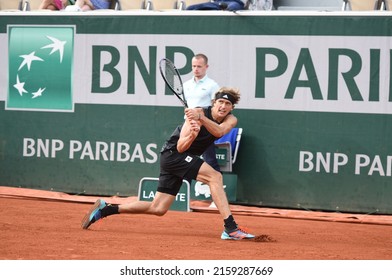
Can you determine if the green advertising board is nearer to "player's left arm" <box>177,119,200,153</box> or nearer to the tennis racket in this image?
the tennis racket

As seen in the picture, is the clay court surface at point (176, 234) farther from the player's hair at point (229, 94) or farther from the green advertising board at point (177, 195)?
the player's hair at point (229, 94)

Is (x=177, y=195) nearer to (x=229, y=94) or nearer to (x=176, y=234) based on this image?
(x=176, y=234)

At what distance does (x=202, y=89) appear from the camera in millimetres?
11117

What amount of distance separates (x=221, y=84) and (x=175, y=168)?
322 centimetres

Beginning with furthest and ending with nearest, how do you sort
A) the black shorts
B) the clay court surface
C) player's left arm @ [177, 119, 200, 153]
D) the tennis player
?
the black shorts
the tennis player
player's left arm @ [177, 119, 200, 153]
the clay court surface

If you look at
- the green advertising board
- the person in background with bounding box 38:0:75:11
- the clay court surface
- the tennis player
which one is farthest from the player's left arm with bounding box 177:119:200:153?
the person in background with bounding box 38:0:75:11

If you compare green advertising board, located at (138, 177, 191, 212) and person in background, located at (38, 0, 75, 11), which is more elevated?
person in background, located at (38, 0, 75, 11)

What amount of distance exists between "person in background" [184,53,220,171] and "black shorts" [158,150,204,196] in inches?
85.4

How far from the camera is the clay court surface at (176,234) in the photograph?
7672 millimetres

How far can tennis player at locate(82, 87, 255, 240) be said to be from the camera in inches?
336

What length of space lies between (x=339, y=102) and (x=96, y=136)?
331 cm

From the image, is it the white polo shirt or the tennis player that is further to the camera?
the white polo shirt

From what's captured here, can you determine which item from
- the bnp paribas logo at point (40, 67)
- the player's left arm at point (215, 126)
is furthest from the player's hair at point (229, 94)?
the bnp paribas logo at point (40, 67)

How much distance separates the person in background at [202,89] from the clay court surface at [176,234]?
76cm
